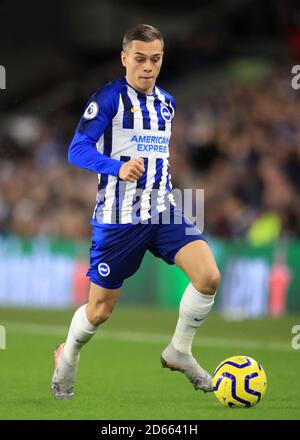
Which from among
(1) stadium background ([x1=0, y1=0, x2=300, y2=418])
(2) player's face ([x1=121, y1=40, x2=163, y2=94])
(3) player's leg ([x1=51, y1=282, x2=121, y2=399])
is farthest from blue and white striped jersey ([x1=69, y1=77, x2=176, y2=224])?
(1) stadium background ([x1=0, y1=0, x2=300, y2=418])

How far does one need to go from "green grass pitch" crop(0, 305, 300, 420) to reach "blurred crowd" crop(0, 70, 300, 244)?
194cm

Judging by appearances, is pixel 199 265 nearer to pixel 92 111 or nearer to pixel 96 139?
pixel 96 139

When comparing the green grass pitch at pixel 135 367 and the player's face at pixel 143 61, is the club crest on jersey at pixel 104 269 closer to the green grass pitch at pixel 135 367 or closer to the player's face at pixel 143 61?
the green grass pitch at pixel 135 367

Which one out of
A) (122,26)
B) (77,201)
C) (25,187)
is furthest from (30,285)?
(122,26)

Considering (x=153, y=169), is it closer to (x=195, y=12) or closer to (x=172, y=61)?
(x=172, y=61)

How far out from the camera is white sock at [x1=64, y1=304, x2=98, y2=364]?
27.0ft

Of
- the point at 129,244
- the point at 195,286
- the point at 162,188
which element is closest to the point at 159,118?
the point at 162,188

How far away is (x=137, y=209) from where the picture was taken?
26.8 ft

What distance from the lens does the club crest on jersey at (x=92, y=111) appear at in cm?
799

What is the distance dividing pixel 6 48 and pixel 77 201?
7.82 m

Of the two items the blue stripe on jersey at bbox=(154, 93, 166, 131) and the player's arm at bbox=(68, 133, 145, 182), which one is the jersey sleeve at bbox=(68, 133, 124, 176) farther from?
the blue stripe on jersey at bbox=(154, 93, 166, 131)

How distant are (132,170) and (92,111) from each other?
0.62m

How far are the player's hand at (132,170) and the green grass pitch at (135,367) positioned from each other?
153 centimetres

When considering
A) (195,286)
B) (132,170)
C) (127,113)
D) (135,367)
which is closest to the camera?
(132,170)
